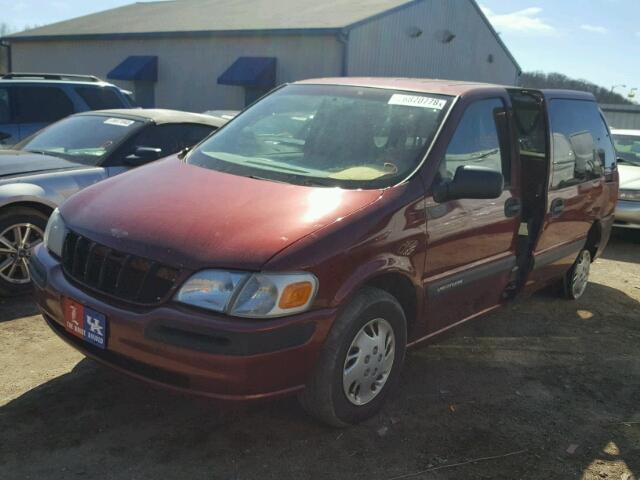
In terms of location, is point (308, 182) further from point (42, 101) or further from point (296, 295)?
point (42, 101)

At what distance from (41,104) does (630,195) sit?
7.75m

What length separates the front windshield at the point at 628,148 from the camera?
9992mm

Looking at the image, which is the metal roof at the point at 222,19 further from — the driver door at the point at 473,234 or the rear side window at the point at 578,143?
the driver door at the point at 473,234

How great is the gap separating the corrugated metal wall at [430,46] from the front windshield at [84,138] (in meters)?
16.2

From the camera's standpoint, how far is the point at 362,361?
10.5 ft

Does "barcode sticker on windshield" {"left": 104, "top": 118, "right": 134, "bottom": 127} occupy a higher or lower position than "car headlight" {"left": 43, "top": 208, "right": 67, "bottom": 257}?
higher

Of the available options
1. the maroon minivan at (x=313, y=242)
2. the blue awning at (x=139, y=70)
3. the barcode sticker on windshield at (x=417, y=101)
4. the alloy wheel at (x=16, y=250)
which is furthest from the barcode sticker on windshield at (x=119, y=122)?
the blue awning at (x=139, y=70)

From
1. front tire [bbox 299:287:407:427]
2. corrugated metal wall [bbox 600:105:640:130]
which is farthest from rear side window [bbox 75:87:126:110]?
corrugated metal wall [bbox 600:105:640:130]

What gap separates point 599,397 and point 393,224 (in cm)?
186

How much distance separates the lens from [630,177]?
9125 mm

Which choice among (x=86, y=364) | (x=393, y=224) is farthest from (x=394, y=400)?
(x=86, y=364)

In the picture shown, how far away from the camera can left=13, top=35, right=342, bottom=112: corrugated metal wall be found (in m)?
21.6

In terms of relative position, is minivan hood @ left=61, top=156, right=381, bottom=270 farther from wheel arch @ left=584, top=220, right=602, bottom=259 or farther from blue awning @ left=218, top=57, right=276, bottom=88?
blue awning @ left=218, top=57, right=276, bottom=88

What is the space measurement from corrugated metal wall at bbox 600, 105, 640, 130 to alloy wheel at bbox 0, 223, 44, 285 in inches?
1264
